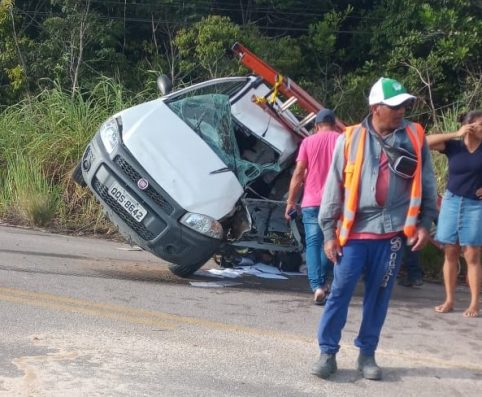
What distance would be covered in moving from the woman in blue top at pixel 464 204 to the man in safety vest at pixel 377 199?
75.5 inches

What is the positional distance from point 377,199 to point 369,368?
110 cm

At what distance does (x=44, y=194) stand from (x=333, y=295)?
832 cm

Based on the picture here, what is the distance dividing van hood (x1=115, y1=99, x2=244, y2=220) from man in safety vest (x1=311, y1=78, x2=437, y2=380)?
2843 millimetres

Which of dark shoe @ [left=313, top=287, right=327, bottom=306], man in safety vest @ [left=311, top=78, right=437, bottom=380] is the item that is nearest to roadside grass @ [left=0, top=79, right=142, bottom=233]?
dark shoe @ [left=313, top=287, right=327, bottom=306]

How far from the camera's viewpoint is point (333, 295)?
19.1 feet

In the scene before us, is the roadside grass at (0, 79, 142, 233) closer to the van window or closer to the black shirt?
the van window

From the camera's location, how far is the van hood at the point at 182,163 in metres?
8.57

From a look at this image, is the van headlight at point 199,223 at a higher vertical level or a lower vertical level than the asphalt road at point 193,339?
higher

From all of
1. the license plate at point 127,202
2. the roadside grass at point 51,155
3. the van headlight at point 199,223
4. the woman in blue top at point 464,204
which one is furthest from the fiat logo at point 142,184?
the roadside grass at point 51,155

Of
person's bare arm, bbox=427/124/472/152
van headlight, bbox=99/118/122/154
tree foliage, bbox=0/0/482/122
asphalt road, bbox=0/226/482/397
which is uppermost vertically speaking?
tree foliage, bbox=0/0/482/122

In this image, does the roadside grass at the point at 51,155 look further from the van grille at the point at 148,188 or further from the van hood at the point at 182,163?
the van grille at the point at 148,188

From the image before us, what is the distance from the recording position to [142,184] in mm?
8633

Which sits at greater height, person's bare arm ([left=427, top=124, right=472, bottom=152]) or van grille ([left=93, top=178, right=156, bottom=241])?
person's bare arm ([left=427, top=124, right=472, bottom=152])

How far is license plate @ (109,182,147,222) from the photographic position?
8602mm
